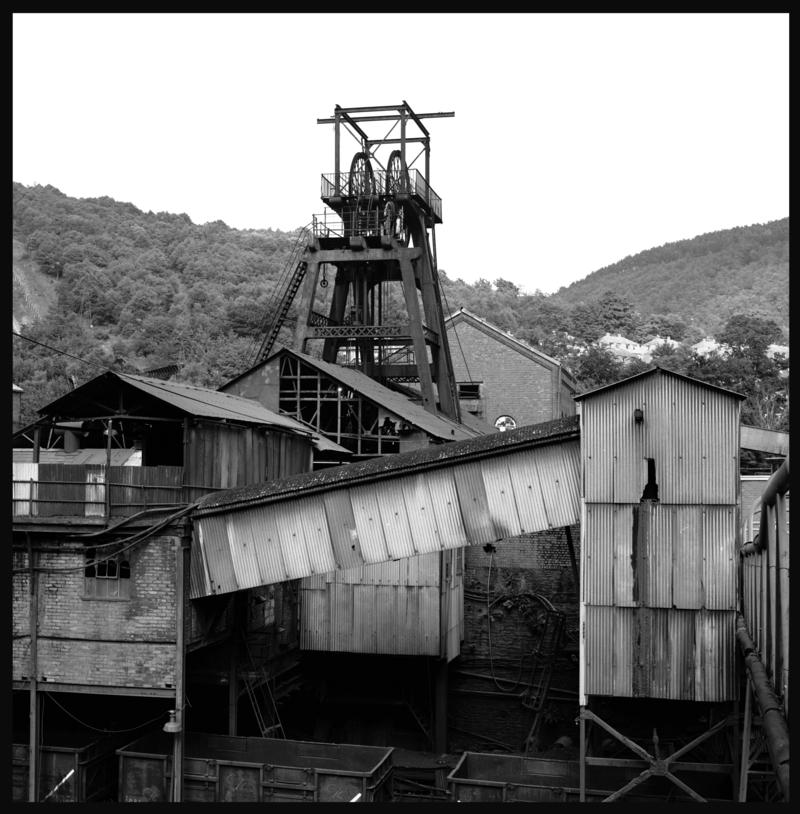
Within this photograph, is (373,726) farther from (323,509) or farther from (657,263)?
(657,263)

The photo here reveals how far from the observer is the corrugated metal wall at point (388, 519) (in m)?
17.5

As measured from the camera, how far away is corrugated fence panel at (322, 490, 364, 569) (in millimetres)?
18078

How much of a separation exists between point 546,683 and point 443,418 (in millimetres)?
9107

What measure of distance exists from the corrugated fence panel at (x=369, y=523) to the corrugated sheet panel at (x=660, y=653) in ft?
13.0

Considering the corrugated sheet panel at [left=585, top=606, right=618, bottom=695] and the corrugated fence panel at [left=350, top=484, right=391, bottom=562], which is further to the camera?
the corrugated fence panel at [left=350, top=484, right=391, bottom=562]

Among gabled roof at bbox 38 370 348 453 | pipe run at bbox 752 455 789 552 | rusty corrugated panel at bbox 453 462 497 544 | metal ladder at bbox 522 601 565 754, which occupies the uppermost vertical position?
gabled roof at bbox 38 370 348 453

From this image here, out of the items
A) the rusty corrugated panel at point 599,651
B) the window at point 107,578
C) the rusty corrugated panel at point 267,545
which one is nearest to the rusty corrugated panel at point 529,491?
the rusty corrugated panel at point 599,651

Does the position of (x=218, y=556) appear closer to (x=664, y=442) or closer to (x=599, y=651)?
(x=599, y=651)

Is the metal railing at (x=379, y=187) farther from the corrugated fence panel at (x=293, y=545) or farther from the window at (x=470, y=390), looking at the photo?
the corrugated fence panel at (x=293, y=545)

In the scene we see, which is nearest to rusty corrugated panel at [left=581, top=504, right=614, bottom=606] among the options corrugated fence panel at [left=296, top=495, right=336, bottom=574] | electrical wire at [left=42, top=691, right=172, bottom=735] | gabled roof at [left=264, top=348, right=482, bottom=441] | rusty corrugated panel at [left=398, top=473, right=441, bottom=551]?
rusty corrugated panel at [left=398, top=473, right=441, bottom=551]

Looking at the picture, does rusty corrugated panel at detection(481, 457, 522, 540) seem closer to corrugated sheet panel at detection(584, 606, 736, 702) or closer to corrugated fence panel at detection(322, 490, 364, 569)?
corrugated sheet panel at detection(584, 606, 736, 702)

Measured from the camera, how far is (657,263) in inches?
6270

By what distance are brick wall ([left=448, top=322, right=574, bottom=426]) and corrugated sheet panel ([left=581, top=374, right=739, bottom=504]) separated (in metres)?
23.5
